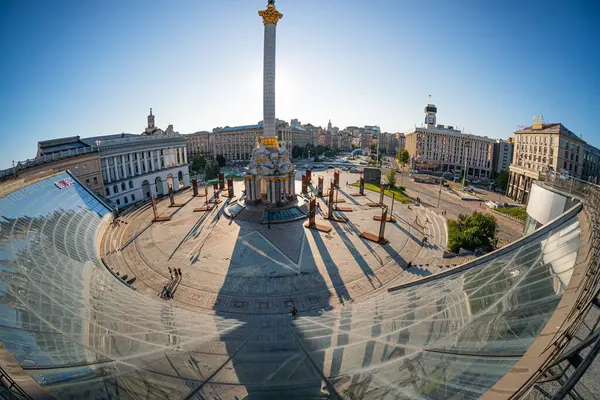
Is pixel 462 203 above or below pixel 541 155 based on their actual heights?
below

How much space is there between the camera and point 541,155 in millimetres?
56719

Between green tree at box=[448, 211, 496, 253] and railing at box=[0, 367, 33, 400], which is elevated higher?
railing at box=[0, 367, 33, 400]

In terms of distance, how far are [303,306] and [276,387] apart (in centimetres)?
A: 1444

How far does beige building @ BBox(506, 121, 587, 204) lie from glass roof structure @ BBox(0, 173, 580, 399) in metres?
50.2

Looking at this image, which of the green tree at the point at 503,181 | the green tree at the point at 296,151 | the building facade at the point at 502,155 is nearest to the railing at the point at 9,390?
the green tree at the point at 503,181

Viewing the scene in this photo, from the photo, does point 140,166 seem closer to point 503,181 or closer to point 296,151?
point 503,181

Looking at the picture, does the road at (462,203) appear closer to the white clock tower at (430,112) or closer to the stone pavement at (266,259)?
the stone pavement at (266,259)

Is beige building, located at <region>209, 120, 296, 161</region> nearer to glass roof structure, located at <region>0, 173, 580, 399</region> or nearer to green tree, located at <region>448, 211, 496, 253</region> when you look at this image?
green tree, located at <region>448, 211, 496, 253</region>

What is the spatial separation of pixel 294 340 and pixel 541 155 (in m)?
70.6

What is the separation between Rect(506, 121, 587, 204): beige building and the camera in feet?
174

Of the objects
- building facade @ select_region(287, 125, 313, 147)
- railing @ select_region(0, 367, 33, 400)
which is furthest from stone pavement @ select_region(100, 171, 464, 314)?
building facade @ select_region(287, 125, 313, 147)

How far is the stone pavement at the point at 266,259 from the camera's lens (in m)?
23.4

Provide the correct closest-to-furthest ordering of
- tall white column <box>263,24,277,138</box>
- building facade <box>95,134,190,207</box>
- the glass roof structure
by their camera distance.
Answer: the glass roof structure → tall white column <box>263,24,277,138</box> → building facade <box>95,134,190,207</box>

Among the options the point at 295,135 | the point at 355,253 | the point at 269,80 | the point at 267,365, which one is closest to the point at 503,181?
the point at 355,253
